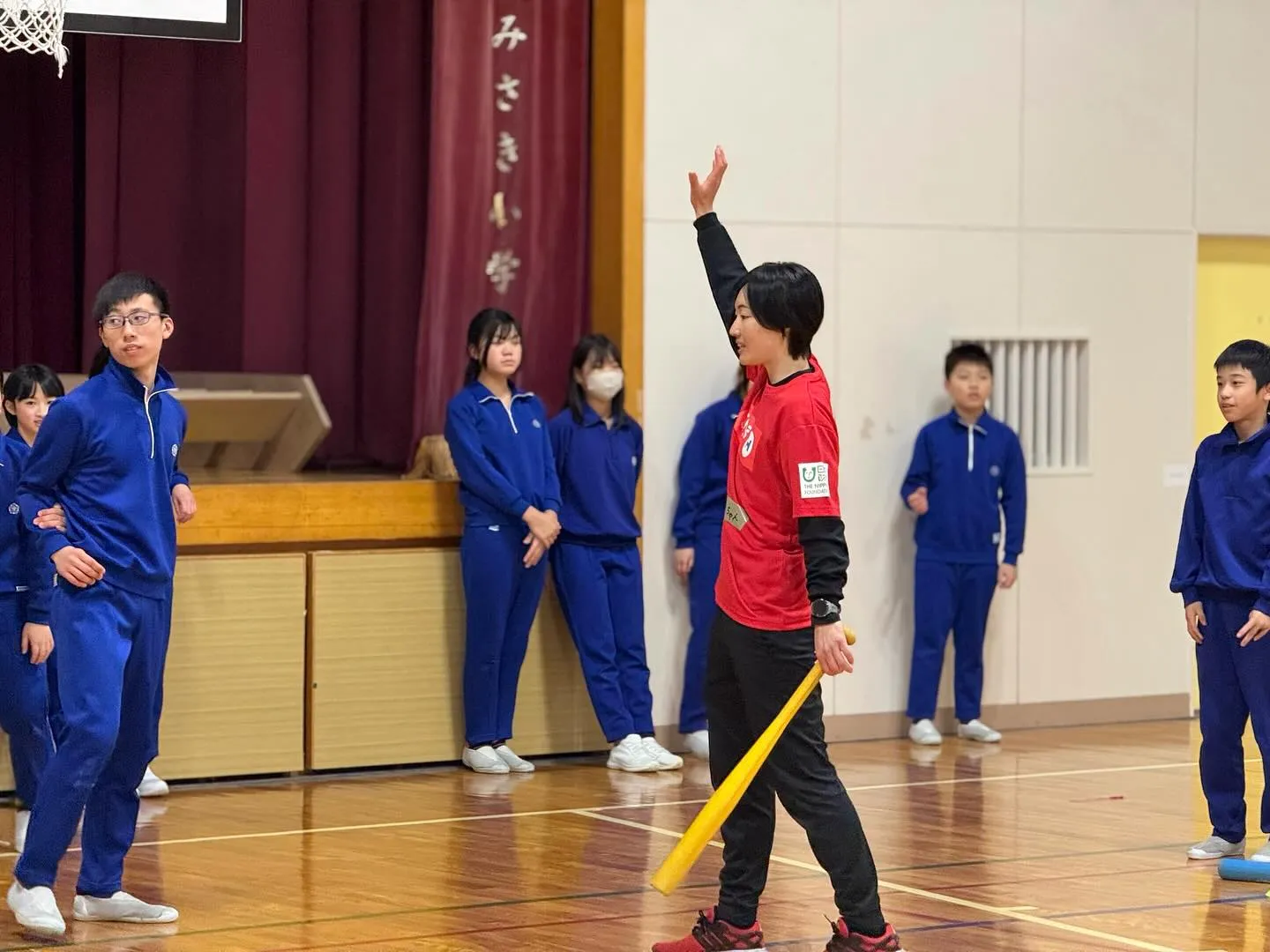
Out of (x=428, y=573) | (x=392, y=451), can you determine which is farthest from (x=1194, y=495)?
(x=392, y=451)

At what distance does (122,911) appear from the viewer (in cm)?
530

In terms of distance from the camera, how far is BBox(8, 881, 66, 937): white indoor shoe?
513cm

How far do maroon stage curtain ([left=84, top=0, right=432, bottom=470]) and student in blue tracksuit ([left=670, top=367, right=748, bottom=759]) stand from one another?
1.59m

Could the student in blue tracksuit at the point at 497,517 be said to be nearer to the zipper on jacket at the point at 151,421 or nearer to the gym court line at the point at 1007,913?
the gym court line at the point at 1007,913

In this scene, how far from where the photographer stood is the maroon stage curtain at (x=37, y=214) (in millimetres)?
9148

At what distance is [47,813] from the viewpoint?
515cm

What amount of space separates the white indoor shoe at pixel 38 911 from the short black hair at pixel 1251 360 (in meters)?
3.66

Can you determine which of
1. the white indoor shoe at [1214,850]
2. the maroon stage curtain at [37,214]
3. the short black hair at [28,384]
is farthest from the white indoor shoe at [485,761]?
the white indoor shoe at [1214,850]

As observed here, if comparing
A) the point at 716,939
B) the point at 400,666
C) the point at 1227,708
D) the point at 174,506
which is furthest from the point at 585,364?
the point at 716,939

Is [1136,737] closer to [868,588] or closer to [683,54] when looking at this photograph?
[868,588]

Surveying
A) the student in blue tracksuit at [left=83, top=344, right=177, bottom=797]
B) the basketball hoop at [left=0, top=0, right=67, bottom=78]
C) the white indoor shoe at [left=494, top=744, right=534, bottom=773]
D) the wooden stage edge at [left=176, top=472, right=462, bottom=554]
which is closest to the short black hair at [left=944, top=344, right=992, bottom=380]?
the wooden stage edge at [left=176, top=472, right=462, bottom=554]

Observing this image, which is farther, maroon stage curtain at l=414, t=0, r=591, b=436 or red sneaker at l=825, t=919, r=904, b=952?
maroon stage curtain at l=414, t=0, r=591, b=436

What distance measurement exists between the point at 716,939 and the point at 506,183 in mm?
4465

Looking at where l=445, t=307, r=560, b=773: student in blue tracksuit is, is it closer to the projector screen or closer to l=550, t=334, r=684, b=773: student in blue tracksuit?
l=550, t=334, r=684, b=773: student in blue tracksuit
